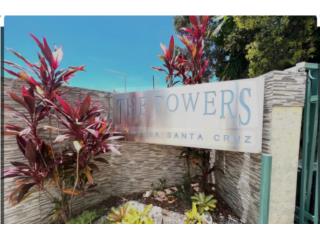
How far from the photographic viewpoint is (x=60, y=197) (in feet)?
5.98

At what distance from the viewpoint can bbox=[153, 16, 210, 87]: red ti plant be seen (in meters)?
2.04

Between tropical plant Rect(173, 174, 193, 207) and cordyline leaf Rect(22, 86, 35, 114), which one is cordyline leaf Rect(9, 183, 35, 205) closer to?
cordyline leaf Rect(22, 86, 35, 114)

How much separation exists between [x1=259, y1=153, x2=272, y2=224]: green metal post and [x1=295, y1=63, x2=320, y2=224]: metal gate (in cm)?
40

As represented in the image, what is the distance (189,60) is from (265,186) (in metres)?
1.62

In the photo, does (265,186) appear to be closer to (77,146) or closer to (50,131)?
(77,146)

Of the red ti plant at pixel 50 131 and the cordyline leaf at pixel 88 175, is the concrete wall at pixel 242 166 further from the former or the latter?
the cordyline leaf at pixel 88 175

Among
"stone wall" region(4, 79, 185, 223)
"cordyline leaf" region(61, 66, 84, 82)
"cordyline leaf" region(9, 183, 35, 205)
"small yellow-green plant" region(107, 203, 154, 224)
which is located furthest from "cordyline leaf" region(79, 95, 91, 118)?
"small yellow-green plant" region(107, 203, 154, 224)

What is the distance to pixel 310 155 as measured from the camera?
1476mm

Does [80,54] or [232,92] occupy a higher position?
[80,54]

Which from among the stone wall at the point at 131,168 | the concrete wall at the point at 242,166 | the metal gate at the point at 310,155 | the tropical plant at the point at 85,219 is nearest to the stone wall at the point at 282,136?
the concrete wall at the point at 242,166
